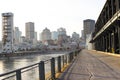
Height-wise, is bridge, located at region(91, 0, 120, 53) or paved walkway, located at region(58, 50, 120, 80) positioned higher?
bridge, located at region(91, 0, 120, 53)

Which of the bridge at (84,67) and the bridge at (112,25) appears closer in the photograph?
the bridge at (84,67)

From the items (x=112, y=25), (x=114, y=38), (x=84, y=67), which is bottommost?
(x=84, y=67)

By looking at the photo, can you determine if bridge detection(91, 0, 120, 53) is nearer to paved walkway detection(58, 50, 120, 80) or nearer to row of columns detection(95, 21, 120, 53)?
row of columns detection(95, 21, 120, 53)

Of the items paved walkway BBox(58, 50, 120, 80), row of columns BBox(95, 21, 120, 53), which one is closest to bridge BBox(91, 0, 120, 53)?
row of columns BBox(95, 21, 120, 53)

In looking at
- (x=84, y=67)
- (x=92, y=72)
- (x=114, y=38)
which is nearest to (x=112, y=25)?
(x=114, y=38)

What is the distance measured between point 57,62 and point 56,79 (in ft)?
18.4

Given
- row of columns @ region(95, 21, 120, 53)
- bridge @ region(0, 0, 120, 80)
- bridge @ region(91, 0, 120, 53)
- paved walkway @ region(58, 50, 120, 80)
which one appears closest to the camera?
bridge @ region(0, 0, 120, 80)

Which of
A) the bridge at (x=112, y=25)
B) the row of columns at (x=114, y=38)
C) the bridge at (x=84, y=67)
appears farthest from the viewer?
the row of columns at (x=114, y=38)

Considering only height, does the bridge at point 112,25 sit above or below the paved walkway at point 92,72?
above

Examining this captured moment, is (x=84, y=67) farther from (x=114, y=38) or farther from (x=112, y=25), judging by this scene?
(x=114, y=38)

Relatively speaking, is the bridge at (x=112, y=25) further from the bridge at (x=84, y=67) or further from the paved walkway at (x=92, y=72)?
the paved walkway at (x=92, y=72)

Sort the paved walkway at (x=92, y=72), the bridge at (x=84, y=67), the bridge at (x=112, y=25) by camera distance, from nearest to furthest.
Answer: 1. the bridge at (x=84, y=67)
2. the paved walkway at (x=92, y=72)
3. the bridge at (x=112, y=25)

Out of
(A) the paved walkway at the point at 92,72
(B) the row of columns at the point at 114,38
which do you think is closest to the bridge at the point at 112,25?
(B) the row of columns at the point at 114,38

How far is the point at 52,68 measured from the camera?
19.4 meters
